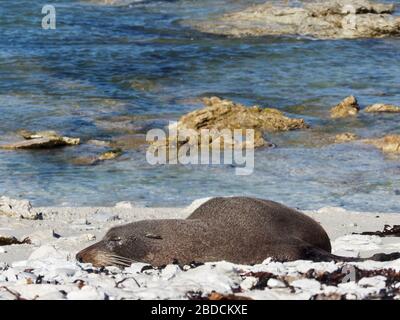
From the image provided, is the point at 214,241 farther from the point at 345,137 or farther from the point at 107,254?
the point at 345,137

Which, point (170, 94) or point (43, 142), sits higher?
point (43, 142)

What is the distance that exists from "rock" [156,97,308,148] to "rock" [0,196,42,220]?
4.92 m

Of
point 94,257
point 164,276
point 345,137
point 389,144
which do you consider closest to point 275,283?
point 164,276

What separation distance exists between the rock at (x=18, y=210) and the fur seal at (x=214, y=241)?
189 cm

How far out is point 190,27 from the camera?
2412cm

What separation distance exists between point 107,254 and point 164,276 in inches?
30.0

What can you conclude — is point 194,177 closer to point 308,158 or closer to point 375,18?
point 308,158

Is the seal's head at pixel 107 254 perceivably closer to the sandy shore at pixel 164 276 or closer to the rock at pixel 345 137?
the sandy shore at pixel 164 276

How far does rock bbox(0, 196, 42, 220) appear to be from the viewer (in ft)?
27.7

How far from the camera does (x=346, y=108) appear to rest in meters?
15.0

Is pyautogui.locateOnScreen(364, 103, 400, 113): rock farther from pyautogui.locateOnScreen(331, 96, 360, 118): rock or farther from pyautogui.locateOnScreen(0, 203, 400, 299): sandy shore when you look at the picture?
pyautogui.locateOnScreen(0, 203, 400, 299): sandy shore
